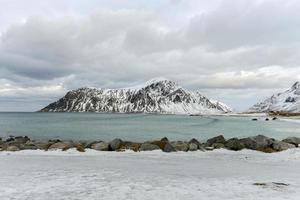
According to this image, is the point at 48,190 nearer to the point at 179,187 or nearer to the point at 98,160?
the point at 179,187

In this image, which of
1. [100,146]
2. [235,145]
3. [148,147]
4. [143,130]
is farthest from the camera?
[143,130]

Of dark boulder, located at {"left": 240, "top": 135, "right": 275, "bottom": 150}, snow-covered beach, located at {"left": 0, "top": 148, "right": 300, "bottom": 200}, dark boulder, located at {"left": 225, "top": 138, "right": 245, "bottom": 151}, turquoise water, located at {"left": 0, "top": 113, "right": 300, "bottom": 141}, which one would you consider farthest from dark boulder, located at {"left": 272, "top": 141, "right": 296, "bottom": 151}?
turquoise water, located at {"left": 0, "top": 113, "right": 300, "bottom": 141}

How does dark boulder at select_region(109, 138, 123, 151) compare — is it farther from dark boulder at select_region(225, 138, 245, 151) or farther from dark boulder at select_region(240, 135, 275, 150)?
dark boulder at select_region(240, 135, 275, 150)

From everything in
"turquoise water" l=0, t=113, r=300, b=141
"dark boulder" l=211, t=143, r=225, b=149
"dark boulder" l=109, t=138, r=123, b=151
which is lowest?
"turquoise water" l=0, t=113, r=300, b=141

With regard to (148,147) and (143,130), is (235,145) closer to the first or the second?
(148,147)

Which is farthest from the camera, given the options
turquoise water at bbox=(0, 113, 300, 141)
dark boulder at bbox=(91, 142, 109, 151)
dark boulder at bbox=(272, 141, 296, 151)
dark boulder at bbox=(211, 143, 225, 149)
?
turquoise water at bbox=(0, 113, 300, 141)

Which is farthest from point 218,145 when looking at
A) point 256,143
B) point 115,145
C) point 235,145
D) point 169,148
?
point 115,145

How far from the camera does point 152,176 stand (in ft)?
48.9

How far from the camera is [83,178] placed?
46.3 feet

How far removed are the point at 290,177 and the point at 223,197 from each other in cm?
555

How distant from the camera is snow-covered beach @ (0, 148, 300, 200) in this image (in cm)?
1145

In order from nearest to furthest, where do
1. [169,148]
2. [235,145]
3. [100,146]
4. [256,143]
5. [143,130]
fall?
[169,148]
[100,146]
[256,143]
[235,145]
[143,130]

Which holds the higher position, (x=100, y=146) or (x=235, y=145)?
(x=100, y=146)

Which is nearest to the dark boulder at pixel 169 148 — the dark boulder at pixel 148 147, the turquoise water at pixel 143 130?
the dark boulder at pixel 148 147
